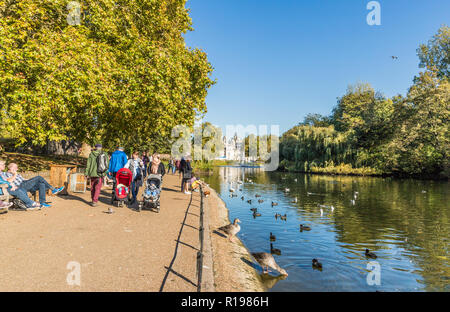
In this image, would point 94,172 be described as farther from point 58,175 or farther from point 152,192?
point 58,175

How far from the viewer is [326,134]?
50250 millimetres

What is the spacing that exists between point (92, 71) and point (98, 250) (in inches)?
441

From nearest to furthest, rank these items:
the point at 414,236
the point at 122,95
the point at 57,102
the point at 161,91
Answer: the point at 414,236 → the point at 57,102 → the point at 122,95 → the point at 161,91

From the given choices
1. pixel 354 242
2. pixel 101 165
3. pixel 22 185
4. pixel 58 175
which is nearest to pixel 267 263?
pixel 354 242

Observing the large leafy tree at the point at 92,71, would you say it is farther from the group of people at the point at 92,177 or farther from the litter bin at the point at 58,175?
the group of people at the point at 92,177

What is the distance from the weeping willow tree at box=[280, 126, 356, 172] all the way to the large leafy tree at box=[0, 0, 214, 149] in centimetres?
3085

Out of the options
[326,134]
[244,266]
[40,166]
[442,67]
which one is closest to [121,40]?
[40,166]

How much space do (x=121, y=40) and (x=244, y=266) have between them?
17578 millimetres

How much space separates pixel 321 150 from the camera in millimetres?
50906

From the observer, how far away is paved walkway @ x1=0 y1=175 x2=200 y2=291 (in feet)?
14.5

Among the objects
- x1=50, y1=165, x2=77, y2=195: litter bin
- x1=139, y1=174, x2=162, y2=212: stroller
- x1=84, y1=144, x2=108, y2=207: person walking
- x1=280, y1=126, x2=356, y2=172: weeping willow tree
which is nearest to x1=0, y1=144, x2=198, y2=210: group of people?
x1=84, y1=144, x2=108, y2=207: person walking

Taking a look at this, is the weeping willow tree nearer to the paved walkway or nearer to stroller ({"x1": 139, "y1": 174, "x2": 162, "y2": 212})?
stroller ({"x1": 139, "y1": 174, "x2": 162, "y2": 212})

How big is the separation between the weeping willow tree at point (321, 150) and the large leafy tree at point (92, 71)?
3085cm
